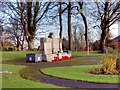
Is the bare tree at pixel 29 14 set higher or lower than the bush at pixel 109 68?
higher

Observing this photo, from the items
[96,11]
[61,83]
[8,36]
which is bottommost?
[61,83]

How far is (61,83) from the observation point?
10773mm

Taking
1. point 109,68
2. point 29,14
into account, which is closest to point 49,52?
point 109,68

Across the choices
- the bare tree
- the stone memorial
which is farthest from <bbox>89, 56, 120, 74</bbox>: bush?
the bare tree

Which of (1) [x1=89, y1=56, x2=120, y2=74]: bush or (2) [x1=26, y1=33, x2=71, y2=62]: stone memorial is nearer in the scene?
(1) [x1=89, y1=56, x2=120, y2=74]: bush

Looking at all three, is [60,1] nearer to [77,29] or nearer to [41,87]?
[77,29]

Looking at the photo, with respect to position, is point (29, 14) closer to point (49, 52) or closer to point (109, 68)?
point (49, 52)

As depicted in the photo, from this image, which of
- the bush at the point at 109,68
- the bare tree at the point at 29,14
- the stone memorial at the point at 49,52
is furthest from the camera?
the bare tree at the point at 29,14

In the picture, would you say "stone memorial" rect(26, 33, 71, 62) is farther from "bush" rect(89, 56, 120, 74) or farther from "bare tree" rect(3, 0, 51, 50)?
"bare tree" rect(3, 0, 51, 50)

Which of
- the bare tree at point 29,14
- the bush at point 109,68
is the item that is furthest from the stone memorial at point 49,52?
the bare tree at point 29,14

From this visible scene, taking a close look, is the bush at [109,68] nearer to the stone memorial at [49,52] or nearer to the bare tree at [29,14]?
the stone memorial at [49,52]

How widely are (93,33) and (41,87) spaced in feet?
126

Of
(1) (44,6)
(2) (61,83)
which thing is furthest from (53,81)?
(1) (44,6)

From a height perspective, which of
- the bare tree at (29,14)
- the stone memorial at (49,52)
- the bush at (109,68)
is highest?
the bare tree at (29,14)
